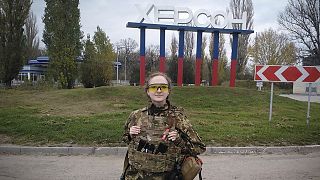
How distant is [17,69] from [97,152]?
86.6 feet

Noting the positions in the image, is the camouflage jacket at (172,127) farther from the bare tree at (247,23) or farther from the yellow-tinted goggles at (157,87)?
the bare tree at (247,23)

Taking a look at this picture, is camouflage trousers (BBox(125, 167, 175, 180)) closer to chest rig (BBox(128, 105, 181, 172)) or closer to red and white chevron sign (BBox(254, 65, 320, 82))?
chest rig (BBox(128, 105, 181, 172))

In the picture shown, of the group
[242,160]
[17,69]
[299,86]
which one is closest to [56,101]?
[242,160]

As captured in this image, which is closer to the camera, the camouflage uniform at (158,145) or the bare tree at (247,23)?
the camouflage uniform at (158,145)

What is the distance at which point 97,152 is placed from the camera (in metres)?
7.88

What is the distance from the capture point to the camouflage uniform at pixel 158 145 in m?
2.64

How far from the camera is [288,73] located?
11.4 meters

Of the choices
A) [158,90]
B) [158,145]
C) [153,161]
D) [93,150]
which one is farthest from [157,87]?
[93,150]

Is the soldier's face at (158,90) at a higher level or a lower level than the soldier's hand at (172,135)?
higher

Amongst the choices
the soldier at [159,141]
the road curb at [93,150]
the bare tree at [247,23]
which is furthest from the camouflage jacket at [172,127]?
the bare tree at [247,23]

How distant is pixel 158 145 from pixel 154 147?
4cm

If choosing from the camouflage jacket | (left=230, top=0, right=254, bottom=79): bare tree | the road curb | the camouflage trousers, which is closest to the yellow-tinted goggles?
the camouflage jacket

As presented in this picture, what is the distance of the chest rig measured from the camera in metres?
2.63

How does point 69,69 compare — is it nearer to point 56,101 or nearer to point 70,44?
point 70,44
